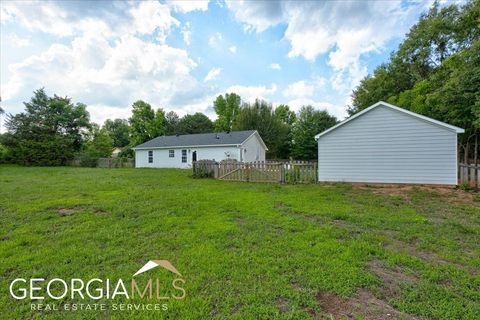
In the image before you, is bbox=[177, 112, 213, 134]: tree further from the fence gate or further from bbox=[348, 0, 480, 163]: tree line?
the fence gate

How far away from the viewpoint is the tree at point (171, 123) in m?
45.3

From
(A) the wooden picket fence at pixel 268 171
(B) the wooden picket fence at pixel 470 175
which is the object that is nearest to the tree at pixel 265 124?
(A) the wooden picket fence at pixel 268 171

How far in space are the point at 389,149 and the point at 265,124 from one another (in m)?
25.5

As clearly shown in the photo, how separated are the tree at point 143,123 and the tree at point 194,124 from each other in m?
4.09

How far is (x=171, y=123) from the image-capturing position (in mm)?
47531

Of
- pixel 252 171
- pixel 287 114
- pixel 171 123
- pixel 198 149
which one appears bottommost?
pixel 252 171

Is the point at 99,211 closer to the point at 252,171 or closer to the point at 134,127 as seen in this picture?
the point at 252,171

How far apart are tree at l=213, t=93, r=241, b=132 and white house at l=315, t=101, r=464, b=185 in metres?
33.2

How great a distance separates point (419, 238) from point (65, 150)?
33.9m

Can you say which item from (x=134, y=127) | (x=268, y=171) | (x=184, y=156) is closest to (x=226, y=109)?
(x=134, y=127)

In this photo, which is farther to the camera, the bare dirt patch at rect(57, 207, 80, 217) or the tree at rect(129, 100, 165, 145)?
the tree at rect(129, 100, 165, 145)

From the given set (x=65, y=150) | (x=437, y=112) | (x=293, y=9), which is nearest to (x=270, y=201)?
(x=293, y=9)

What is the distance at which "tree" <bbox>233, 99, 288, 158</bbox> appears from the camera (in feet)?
116

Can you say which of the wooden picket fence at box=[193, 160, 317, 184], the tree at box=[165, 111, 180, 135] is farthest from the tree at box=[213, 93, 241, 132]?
the wooden picket fence at box=[193, 160, 317, 184]
